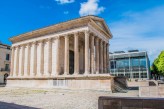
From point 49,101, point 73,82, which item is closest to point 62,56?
point 73,82

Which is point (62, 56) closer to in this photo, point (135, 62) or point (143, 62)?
point (135, 62)

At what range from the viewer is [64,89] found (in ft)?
91.2

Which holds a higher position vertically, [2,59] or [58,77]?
[2,59]

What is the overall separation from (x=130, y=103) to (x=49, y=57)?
Result: 1126 inches

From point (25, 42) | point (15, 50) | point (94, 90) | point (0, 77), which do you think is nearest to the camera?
point (94, 90)

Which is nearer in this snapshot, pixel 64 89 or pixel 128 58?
pixel 64 89

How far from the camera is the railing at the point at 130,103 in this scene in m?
5.19

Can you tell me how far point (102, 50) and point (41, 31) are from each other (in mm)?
12832

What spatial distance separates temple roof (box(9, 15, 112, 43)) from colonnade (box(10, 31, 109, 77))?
1414mm

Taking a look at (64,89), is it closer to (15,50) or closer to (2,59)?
(15,50)

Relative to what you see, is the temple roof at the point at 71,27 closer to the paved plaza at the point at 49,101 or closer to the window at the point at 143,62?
the paved plaza at the point at 49,101

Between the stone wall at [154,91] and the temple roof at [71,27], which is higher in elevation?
the temple roof at [71,27]

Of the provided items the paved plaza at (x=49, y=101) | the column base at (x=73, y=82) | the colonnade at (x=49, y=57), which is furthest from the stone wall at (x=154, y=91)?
the colonnade at (x=49, y=57)

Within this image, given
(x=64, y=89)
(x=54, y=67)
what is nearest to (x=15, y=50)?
(x=54, y=67)
